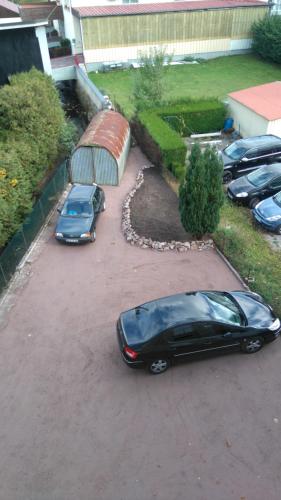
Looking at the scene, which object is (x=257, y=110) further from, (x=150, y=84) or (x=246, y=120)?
(x=150, y=84)

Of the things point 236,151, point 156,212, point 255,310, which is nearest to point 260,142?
point 236,151

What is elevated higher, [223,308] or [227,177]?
[223,308]

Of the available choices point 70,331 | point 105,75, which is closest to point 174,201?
point 70,331

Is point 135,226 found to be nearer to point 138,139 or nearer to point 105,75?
point 138,139

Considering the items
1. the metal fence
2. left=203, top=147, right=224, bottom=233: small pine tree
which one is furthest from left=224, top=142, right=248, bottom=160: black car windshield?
the metal fence

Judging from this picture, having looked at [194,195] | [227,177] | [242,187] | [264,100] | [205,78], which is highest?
[194,195]

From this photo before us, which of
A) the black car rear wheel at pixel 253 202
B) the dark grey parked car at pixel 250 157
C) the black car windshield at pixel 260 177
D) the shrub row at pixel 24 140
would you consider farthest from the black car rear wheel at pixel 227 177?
the shrub row at pixel 24 140

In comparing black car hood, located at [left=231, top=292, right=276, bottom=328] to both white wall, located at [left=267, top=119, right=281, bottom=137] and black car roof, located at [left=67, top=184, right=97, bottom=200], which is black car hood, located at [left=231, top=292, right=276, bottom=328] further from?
white wall, located at [left=267, top=119, right=281, bottom=137]

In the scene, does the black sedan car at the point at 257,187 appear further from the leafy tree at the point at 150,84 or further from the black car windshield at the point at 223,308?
the leafy tree at the point at 150,84
